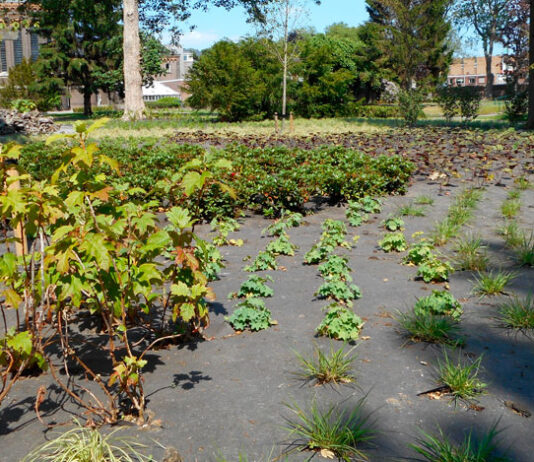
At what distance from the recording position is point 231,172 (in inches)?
292

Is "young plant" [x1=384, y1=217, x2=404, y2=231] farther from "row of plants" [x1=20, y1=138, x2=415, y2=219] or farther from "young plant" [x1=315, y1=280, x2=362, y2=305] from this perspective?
"young plant" [x1=315, y1=280, x2=362, y2=305]

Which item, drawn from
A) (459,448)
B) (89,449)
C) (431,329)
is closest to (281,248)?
(431,329)

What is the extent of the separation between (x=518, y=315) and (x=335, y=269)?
1488 mm

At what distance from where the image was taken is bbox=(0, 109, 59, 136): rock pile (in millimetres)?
19453

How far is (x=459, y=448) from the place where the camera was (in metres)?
2.56

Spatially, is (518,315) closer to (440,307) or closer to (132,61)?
(440,307)

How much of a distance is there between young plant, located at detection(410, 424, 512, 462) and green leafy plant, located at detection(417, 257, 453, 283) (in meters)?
2.10

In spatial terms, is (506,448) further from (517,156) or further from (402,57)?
(402,57)

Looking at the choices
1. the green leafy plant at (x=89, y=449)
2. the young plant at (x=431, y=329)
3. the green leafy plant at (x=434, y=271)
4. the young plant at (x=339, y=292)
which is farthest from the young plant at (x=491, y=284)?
the green leafy plant at (x=89, y=449)

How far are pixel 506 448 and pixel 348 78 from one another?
29192mm

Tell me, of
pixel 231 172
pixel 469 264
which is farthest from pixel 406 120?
pixel 469 264

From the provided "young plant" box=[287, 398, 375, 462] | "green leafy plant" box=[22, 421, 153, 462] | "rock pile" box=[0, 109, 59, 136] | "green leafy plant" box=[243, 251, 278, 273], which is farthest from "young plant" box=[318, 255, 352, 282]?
"rock pile" box=[0, 109, 59, 136]

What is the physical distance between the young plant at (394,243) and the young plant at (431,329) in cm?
182

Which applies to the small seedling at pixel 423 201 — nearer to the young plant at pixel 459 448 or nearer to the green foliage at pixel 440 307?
the green foliage at pixel 440 307
